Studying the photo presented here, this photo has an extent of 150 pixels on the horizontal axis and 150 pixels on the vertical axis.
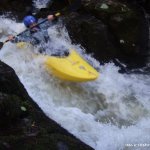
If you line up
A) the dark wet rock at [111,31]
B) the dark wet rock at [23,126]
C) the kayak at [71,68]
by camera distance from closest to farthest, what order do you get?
1. the dark wet rock at [23,126]
2. the kayak at [71,68]
3. the dark wet rock at [111,31]

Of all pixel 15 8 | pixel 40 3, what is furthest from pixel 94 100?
pixel 40 3

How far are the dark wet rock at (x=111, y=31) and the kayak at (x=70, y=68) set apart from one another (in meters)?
0.99

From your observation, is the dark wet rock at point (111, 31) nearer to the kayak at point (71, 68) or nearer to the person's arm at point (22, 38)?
the kayak at point (71, 68)

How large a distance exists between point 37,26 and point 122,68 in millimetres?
1971

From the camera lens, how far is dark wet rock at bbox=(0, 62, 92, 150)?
3.38m

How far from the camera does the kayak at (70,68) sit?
6.22m

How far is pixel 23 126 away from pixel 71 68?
265 cm

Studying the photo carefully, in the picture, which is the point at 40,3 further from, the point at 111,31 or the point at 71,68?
the point at 71,68

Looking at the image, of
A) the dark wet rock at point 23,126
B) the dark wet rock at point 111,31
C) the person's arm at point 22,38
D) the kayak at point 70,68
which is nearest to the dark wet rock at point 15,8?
the dark wet rock at point 111,31

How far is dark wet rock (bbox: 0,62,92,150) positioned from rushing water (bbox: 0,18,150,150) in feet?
3.06

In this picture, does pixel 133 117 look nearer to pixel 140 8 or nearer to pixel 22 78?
pixel 22 78

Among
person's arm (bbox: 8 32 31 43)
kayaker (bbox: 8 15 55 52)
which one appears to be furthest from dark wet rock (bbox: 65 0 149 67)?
person's arm (bbox: 8 32 31 43)

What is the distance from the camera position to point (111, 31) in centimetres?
775

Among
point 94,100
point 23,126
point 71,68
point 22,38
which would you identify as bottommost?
point 94,100
